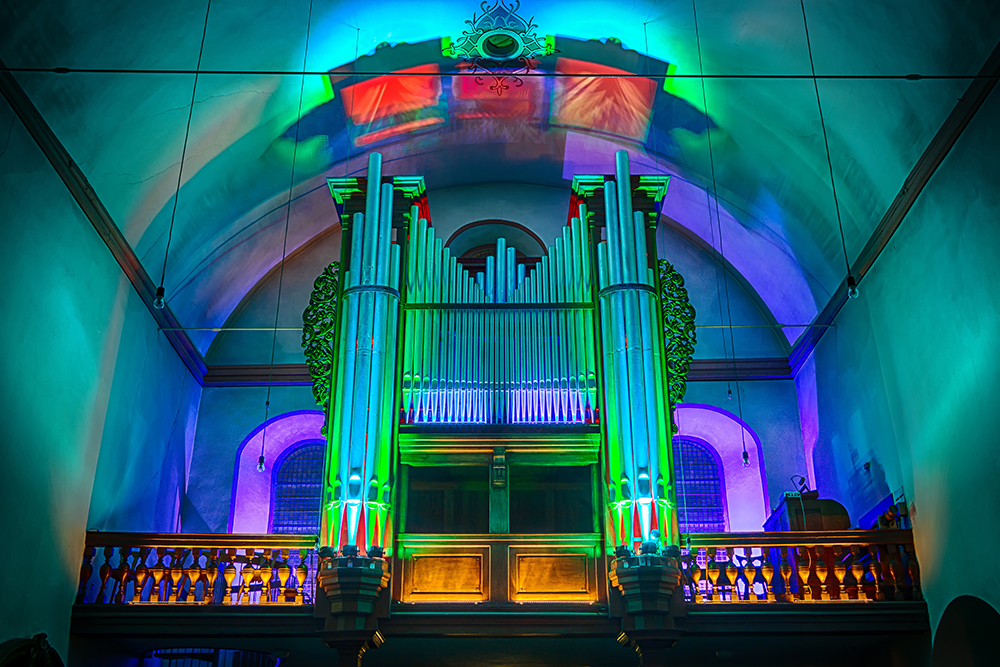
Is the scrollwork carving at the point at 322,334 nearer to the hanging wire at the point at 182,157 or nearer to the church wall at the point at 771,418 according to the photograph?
the hanging wire at the point at 182,157

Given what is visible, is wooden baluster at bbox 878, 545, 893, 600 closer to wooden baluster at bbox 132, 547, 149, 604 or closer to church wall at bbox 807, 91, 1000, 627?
church wall at bbox 807, 91, 1000, 627

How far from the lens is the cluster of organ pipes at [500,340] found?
11.0m

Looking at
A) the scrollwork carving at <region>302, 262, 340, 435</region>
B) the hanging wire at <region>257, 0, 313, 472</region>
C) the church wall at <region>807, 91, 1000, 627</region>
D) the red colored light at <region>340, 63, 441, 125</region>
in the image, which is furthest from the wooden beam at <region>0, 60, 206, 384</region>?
the church wall at <region>807, 91, 1000, 627</region>

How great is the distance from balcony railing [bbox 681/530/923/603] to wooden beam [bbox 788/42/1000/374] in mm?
3324

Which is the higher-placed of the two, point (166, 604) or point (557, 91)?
point (557, 91)

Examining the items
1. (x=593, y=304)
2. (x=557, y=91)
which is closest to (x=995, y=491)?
(x=593, y=304)

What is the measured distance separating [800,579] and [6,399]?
8008 mm

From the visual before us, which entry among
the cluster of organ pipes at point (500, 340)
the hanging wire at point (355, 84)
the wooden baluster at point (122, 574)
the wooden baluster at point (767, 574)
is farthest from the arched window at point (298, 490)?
the wooden baluster at point (767, 574)

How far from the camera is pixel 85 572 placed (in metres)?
10.2

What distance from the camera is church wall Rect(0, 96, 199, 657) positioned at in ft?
28.7

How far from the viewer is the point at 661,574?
9469 millimetres

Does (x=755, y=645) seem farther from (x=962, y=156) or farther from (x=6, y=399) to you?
(x=6, y=399)

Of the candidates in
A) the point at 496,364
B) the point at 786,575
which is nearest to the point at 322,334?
the point at 496,364

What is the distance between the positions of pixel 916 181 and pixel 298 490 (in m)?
9.34
